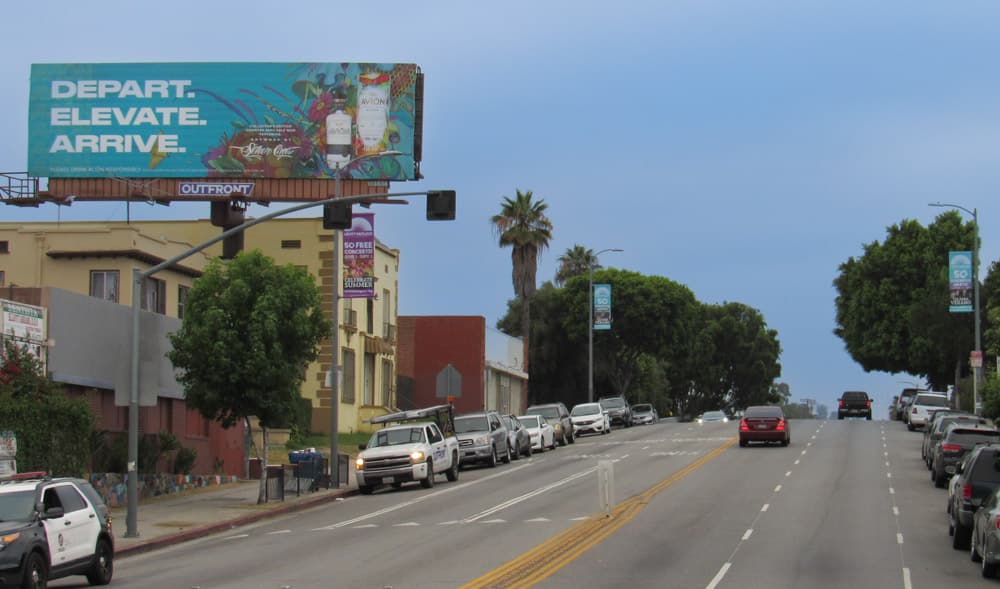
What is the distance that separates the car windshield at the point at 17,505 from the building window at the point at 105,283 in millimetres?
22886

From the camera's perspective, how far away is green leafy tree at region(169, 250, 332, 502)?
30.4 m

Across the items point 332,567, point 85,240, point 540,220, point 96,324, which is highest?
point 540,220

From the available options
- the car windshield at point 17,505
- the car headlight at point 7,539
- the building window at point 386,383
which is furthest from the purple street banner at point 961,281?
the car headlight at point 7,539

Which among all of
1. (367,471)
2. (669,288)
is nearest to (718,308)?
(669,288)

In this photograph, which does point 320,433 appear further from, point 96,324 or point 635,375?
point 635,375

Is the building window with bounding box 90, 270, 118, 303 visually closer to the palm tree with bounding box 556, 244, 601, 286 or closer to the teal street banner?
the teal street banner

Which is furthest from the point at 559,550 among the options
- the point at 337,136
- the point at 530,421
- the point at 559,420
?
the point at 559,420

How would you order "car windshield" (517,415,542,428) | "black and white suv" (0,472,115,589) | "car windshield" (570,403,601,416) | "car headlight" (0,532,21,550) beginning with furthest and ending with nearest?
"car windshield" (570,403,601,416) < "car windshield" (517,415,542,428) < "black and white suv" (0,472,115,589) < "car headlight" (0,532,21,550)

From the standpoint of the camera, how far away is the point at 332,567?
1970 centimetres

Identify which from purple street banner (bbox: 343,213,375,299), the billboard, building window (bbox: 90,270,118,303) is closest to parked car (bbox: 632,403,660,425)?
the billboard

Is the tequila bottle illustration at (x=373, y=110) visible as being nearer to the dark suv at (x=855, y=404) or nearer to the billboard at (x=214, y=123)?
the billboard at (x=214, y=123)

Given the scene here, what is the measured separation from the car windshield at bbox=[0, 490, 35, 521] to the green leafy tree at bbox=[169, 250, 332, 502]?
42.4ft

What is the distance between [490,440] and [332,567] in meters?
22.7

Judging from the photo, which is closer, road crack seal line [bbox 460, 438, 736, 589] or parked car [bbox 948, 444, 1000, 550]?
road crack seal line [bbox 460, 438, 736, 589]
